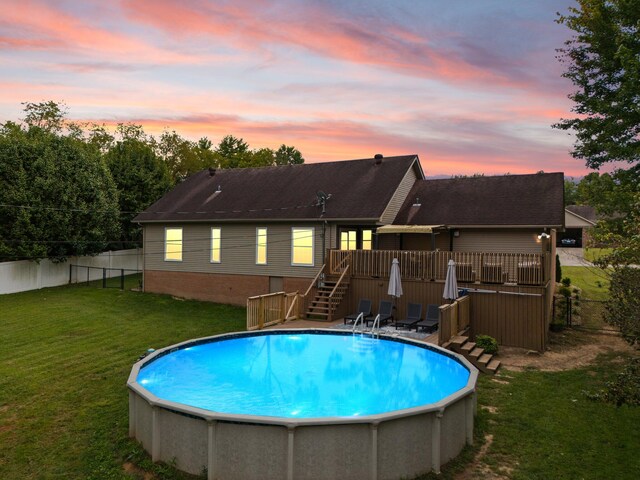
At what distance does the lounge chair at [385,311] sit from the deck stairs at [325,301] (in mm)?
1734

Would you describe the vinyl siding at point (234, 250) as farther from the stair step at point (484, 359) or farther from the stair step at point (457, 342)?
the stair step at point (484, 359)

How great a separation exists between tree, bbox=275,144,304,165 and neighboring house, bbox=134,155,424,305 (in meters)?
70.6

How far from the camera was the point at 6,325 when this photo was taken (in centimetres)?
1998

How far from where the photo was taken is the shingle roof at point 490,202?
2134cm

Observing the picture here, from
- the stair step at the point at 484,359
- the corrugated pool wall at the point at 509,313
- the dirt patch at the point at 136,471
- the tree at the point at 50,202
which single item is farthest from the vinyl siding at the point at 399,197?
the tree at the point at 50,202

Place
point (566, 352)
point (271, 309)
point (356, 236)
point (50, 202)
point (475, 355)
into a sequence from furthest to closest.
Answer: point (50, 202) → point (356, 236) → point (271, 309) → point (566, 352) → point (475, 355)

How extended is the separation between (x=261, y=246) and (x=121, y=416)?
14.9 meters

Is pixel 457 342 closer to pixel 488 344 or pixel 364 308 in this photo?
pixel 488 344

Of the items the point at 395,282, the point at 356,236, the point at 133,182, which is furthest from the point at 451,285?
the point at 133,182

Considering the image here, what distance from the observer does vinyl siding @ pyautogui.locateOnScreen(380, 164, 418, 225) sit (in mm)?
23275

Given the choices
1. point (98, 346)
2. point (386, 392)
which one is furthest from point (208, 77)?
point (386, 392)

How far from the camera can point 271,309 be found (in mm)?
19234

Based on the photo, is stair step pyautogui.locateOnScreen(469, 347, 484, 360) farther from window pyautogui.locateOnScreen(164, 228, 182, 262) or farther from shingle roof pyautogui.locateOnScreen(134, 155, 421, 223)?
window pyautogui.locateOnScreen(164, 228, 182, 262)

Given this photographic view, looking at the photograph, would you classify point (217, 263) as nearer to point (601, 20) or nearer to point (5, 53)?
point (5, 53)
